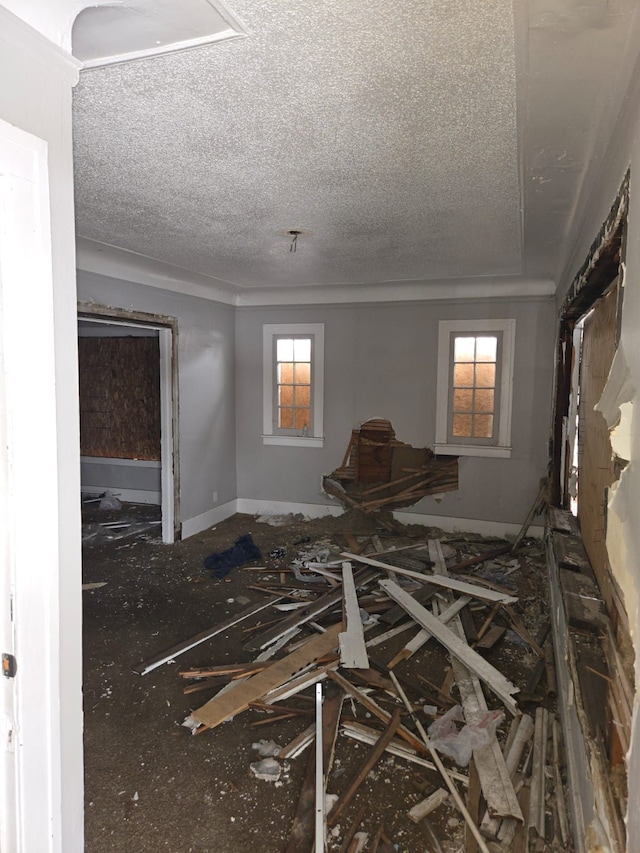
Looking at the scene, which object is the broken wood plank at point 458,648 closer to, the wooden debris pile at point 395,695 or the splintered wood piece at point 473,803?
the wooden debris pile at point 395,695

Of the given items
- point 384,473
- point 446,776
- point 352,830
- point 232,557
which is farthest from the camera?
point 384,473

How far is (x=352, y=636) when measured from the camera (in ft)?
11.8

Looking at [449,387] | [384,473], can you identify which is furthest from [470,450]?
[384,473]

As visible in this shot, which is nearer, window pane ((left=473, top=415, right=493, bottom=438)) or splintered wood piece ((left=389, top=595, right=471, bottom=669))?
splintered wood piece ((left=389, top=595, right=471, bottom=669))

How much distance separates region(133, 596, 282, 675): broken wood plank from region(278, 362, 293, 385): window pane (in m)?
3.08

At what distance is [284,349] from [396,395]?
1.49 metres

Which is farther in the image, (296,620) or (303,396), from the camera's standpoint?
(303,396)

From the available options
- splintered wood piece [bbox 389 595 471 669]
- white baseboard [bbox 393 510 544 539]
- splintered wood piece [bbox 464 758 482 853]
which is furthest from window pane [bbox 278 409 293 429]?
splintered wood piece [bbox 464 758 482 853]

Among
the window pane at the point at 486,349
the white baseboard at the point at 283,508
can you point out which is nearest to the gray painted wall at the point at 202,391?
the white baseboard at the point at 283,508

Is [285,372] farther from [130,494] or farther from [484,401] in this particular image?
[130,494]

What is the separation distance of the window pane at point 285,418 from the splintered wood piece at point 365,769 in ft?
13.8

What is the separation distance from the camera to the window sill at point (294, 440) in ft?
21.5

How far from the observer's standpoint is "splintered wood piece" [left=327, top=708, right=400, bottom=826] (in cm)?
226

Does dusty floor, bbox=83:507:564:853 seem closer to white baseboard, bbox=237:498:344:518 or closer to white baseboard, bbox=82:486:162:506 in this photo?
white baseboard, bbox=237:498:344:518
